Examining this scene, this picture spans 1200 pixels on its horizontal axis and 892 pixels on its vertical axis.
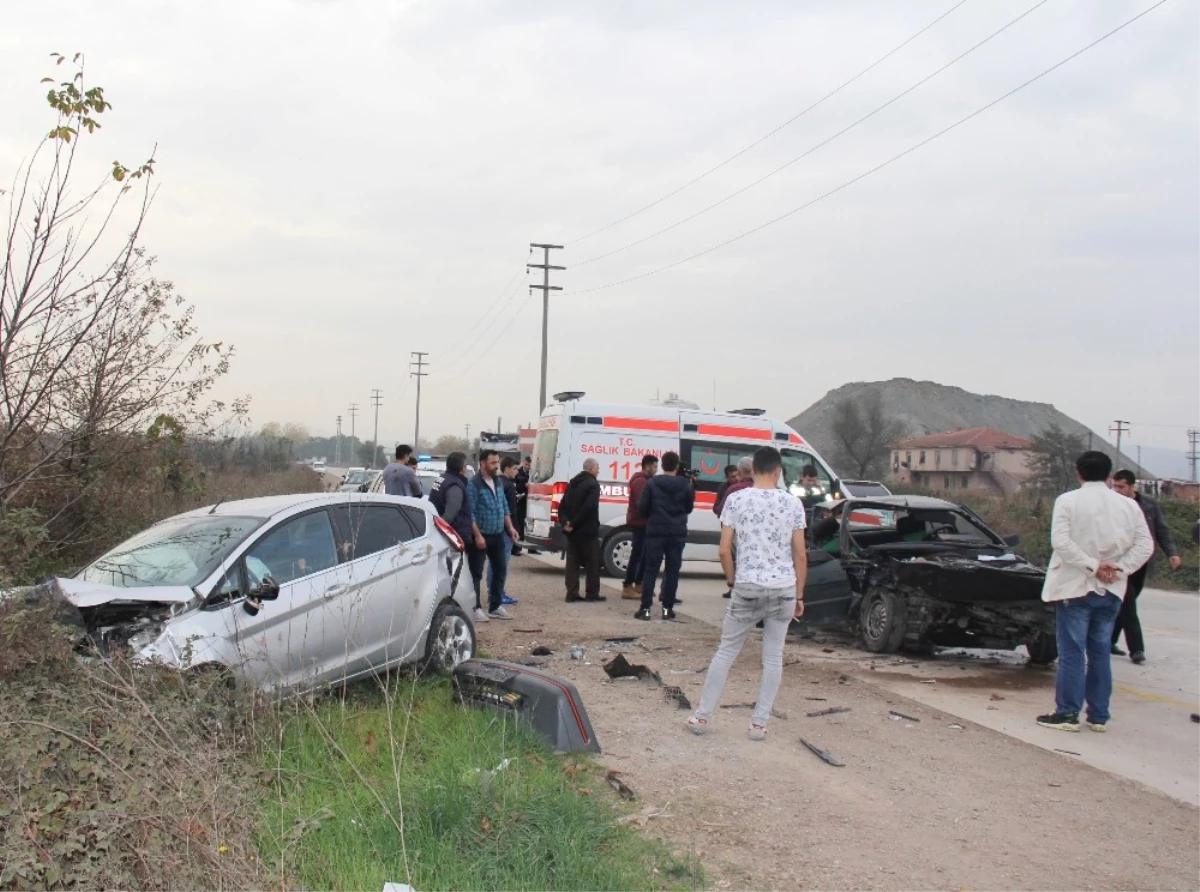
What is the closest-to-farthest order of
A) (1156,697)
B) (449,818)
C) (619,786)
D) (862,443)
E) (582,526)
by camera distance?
1. (449,818)
2. (619,786)
3. (1156,697)
4. (582,526)
5. (862,443)

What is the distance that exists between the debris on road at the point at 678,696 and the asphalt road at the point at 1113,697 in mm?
1851

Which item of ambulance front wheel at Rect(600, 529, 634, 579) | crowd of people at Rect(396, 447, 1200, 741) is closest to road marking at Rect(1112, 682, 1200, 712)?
crowd of people at Rect(396, 447, 1200, 741)

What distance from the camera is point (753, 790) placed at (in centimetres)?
574

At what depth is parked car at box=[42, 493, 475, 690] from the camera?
626cm

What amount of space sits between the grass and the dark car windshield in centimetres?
130

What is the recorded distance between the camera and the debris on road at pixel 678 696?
763cm

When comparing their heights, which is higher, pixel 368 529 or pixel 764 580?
pixel 368 529

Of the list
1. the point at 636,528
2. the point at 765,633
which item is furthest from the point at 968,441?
the point at 765,633

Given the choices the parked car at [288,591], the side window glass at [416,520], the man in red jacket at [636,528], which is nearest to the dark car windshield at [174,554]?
the parked car at [288,591]

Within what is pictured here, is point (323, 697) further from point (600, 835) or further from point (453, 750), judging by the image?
point (600, 835)

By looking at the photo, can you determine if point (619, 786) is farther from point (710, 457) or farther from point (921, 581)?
point (710, 457)

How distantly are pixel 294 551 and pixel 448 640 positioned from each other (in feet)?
5.27

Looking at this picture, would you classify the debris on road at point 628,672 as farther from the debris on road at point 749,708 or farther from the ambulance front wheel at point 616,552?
the ambulance front wheel at point 616,552

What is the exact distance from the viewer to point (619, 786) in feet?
18.3
